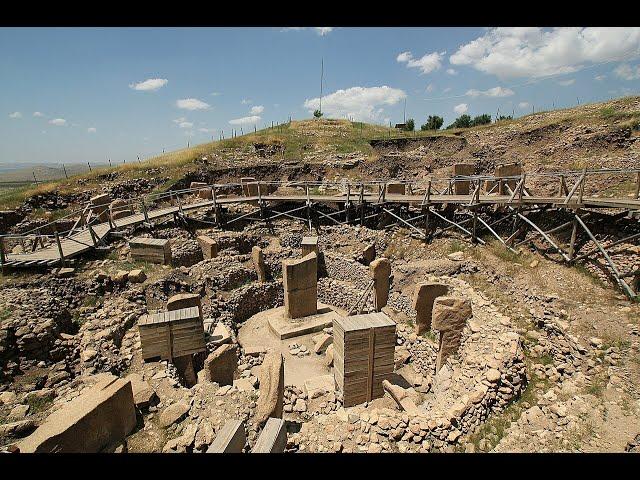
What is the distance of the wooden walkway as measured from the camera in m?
11.7

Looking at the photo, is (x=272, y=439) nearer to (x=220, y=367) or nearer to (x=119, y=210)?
(x=220, y=367)

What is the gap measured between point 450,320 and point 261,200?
13.2 m

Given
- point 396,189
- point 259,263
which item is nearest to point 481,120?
point 396,189

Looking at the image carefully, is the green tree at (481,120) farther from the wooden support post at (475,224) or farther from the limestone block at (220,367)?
the limestone block at (220,367)

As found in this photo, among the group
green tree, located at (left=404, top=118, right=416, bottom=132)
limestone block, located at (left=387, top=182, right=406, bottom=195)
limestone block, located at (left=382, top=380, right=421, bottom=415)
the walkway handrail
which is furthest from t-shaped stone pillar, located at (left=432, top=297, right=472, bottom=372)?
green tree, located at (left=404, top=118, right=416, bottom=132)

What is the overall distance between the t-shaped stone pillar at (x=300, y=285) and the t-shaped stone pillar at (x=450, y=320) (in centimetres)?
507

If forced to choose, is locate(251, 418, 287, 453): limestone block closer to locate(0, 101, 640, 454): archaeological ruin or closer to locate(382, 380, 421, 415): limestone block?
locate(0, 101, 640, 454): archaeological ruin

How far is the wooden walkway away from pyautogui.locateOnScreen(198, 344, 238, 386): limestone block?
738 centimetres

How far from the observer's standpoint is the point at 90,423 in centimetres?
573

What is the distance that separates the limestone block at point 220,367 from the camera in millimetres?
8703

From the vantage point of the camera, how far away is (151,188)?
23875 millimetres

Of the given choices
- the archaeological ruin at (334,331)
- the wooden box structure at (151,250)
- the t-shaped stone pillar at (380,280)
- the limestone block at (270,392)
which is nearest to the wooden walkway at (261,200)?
the archaeological ruin at (334,331)
